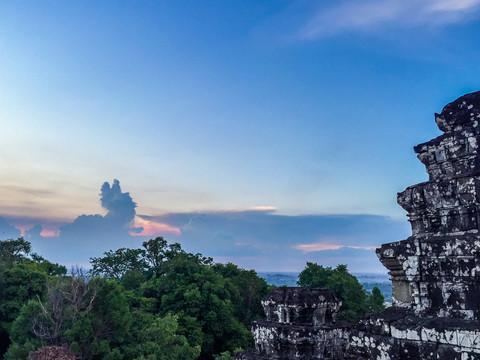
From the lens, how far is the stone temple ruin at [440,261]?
452cm

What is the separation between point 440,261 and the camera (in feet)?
15.7

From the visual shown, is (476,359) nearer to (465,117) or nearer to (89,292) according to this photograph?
(465,117)

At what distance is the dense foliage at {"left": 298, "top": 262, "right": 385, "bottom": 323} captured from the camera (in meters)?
41.6

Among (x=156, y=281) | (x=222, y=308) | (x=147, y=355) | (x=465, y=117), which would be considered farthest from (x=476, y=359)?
(x=156, y=281)

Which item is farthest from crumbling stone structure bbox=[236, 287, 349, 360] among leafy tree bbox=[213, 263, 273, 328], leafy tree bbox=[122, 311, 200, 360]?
leafy tree bbox=[213, 263, 273, 328]

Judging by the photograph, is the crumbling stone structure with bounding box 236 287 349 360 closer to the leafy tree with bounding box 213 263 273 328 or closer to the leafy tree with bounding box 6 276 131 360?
the leafy tree with bounding box 6 276 131 360

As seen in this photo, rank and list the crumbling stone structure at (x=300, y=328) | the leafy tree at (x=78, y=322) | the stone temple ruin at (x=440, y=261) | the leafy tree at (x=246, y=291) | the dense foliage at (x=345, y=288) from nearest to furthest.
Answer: the stone temple ruin at (x=440, y=261), the crumbling stone structure at (x=300, y=328), the leafy tree at (x=78, y=322), the dense foliage at (x=345, y=288), the leafy tree at (x=246, y=291)

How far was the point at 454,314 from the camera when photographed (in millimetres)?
4605

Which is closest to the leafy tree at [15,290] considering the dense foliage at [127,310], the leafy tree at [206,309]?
the dense foliage at [127,310]

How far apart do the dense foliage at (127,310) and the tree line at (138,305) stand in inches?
2.1

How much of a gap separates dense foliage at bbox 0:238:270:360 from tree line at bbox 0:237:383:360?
54 mm

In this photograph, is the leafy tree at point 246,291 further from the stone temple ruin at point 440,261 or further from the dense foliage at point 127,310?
the stone temple ruin at point 440,261

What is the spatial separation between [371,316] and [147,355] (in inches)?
825

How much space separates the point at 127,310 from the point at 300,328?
69.0 ft
